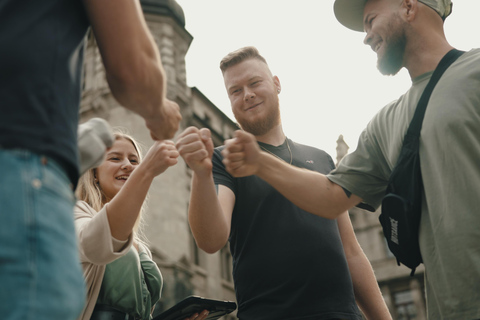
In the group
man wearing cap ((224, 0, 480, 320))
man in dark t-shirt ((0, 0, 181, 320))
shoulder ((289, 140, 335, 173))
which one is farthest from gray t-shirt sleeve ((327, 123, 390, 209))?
man in dark t-shirt ((0, 0, 181, 320))

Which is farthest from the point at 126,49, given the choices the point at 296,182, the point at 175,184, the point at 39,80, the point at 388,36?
the point at 175,184

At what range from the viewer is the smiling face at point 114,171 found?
3396 mm

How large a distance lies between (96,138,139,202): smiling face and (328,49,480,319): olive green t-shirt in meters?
1.62

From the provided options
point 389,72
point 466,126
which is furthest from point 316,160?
point 466,126

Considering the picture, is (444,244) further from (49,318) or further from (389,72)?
(49,318)

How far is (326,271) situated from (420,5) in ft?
5.08

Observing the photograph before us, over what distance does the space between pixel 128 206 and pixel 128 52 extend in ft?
3.71

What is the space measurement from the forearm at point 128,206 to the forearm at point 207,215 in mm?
317

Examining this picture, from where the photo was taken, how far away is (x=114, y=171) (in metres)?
3.41

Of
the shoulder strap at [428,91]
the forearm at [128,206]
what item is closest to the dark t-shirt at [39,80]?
the forearm at [128,206]

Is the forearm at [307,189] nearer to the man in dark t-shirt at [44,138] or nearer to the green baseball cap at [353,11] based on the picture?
the green baseball cap at [353,11]

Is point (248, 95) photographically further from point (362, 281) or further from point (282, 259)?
point (362, 281)

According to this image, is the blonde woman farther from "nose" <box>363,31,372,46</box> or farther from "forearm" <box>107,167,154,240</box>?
"nose" <box>363,31,372,46</box>

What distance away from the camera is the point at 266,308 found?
9.63ft
